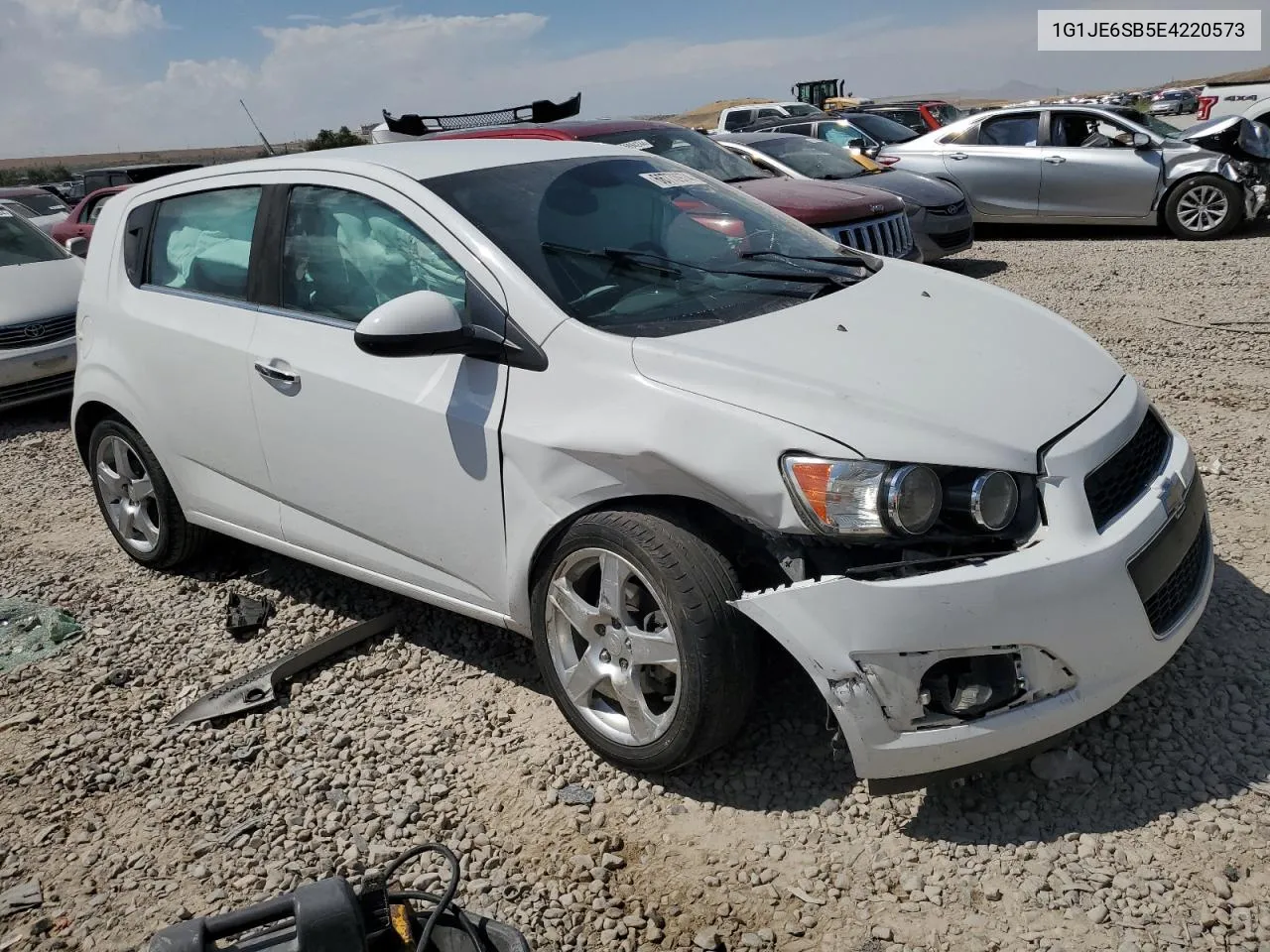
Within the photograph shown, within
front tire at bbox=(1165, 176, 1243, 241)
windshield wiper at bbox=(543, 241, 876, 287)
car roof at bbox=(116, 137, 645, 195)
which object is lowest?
front tire at bbox=(1165, 176, 1243, 241)

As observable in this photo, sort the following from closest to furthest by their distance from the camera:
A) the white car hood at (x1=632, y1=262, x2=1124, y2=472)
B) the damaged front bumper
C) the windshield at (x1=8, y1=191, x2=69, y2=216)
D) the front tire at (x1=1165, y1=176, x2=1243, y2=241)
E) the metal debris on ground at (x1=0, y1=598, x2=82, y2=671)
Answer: the damaged front bumper → the white car hood at (x1=632, y1=262, x2=1124, y2=472) → the metal debris on ground at (x1=0, y1=598, x2=82, y2=671) → the front tire at (x1=1165, y1=176, x2=1243, y2=241) → the windshield at (x1=8, y1=191, x2=69, y2=216)

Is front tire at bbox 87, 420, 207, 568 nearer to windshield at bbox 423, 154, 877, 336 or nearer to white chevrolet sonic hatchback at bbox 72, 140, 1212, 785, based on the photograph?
white chevrolet sonic hatchback at bbox 72, 140, 1212, 785

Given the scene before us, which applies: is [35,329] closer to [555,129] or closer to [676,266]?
[555,129]

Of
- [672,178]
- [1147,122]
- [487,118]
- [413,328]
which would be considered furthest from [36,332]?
[1147,122]

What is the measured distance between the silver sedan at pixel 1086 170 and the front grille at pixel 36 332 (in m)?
8.79

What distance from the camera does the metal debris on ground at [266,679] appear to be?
3.62 m

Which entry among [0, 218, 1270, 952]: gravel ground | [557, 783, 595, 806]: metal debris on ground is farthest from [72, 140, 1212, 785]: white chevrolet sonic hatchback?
[0, 218, 1270, 952]: gravel ground

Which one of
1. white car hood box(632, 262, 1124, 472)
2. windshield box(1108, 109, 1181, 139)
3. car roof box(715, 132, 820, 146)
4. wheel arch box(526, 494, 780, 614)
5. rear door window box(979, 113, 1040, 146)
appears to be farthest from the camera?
rear door window box(979, 113, 1040, 146)

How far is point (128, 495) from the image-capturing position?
4.71 meters

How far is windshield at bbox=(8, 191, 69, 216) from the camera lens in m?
17.4

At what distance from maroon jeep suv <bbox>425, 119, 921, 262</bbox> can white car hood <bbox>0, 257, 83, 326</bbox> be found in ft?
10.6

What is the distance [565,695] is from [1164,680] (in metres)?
1.80

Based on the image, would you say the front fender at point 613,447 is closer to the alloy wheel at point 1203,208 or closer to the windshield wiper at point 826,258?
the windshield wiper at point 826,258

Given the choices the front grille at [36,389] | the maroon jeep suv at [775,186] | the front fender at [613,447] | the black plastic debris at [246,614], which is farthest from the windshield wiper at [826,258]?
the front grille at [36,389]
